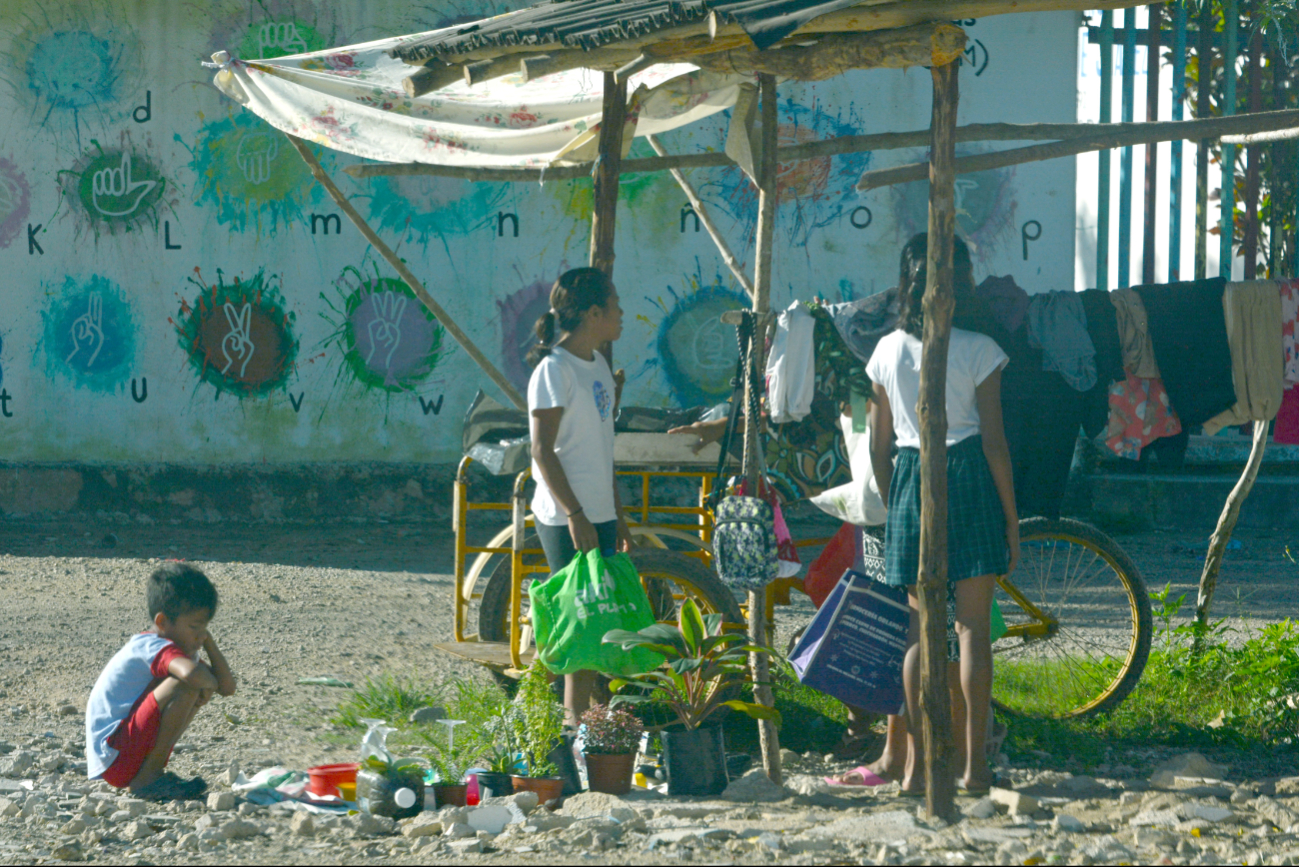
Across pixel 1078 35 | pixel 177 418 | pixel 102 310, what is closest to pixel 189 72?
pixel 102 310

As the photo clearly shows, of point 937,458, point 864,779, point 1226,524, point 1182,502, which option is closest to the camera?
point 937,458

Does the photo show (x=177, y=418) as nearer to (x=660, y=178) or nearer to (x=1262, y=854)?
(x=660, y=178)

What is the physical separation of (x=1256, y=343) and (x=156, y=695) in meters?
3.96

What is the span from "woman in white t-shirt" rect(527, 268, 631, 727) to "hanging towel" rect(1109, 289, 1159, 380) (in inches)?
72.4

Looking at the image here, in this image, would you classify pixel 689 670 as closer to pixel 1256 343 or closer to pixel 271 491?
pixel 1256 343

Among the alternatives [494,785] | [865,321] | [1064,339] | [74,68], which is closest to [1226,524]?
[1064,339]

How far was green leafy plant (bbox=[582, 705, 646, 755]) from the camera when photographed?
4039 mm

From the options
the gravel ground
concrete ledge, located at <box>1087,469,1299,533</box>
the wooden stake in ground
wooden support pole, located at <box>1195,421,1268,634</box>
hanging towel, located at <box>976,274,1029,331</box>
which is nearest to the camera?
the gravel ground

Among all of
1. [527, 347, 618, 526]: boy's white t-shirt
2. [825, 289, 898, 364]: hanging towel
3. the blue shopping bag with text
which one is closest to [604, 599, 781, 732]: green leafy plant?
the blue shopping bag with text

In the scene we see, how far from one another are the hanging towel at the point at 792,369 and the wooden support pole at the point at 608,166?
26.8 inches

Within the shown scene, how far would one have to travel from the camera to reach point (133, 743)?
13.1 ft

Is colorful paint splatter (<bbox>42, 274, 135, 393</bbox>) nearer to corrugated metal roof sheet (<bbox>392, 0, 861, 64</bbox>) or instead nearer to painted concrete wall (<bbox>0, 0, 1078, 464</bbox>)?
painted concrete wall (<bbox>0, 0, 1078, 464</bbox>)

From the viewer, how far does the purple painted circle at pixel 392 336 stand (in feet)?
33.0

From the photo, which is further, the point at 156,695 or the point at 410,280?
the point at 410,280
